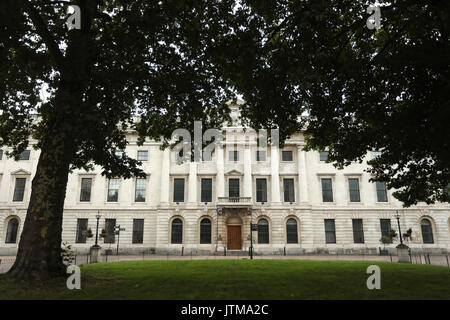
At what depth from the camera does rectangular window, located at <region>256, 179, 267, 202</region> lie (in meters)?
37.6

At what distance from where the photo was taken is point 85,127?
926cm

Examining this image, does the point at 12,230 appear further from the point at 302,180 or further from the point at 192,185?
the point at 302,180

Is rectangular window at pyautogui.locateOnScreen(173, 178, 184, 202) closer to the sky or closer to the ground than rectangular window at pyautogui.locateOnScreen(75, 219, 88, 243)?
closer to the sky

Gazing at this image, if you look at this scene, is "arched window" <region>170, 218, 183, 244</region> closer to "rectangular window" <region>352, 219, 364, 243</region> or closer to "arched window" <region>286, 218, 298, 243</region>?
"arched window" <region>286, 218, 298, 243</region>

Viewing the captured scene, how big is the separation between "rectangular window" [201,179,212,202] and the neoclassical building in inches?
4.7

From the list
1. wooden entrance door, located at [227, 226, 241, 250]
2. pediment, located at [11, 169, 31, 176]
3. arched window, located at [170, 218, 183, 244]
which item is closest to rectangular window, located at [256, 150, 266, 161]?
wooden entrance door, located at [227, 226, 241, 250]

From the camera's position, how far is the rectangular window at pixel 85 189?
38.0 metres

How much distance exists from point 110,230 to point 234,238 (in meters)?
14.6

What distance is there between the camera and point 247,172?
1478 inches

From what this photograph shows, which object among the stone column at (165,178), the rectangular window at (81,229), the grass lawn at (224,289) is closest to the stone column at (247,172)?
the stone column at (165,178)

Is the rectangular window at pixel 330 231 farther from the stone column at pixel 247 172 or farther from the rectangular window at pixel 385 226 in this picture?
the stone column at pixel 247 172

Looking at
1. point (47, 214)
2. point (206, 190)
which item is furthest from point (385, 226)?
point (47, 214)
